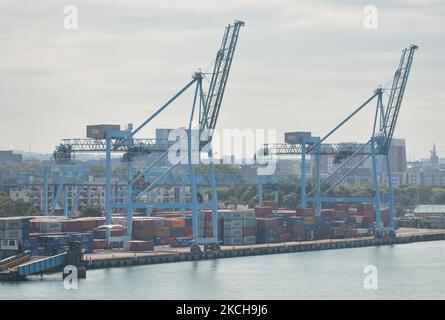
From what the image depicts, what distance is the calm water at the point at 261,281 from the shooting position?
37844 millimetres

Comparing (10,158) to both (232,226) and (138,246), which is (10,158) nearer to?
(232,226)

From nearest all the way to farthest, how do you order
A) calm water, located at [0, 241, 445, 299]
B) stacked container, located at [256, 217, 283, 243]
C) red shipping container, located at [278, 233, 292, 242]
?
calm water, located at [0, 241, 445, 299] → stacked container, located at [256, 217, 283, 243] → red shipping container, located at [278, 233, 292, 242]

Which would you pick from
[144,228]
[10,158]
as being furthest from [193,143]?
[10,158]

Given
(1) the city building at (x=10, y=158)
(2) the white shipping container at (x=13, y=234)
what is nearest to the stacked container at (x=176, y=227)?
(2) the white shipping container at (x=13, y=234)

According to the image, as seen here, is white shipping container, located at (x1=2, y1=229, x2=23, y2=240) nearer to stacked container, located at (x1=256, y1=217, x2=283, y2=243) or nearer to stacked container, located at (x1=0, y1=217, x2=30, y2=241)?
stacked container, located at (x1=0, y1=217, x2=30, y2=241)

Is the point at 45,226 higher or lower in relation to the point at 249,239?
higher

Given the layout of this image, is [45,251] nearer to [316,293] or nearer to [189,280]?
[189,280]

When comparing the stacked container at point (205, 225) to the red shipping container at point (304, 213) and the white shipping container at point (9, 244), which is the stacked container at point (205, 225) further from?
the white shipping container at point (9, 244)

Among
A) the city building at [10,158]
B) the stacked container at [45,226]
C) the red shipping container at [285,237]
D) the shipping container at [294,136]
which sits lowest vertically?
the red shipping container at [285,237]

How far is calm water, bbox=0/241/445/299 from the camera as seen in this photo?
1490 inches

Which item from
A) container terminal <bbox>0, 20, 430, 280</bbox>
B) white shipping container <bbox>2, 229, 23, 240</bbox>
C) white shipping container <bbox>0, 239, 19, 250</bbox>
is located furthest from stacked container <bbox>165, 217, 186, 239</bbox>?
white shipping container <bbox>0, 239, 19, 250</bbox>

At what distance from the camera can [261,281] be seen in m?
42.4

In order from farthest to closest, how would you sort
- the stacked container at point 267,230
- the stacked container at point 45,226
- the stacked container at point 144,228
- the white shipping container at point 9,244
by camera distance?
the stacked container at point 267,230
the stacked container at point 144,228
the stacked container at point 45,226
the white shipping container at point 9,244

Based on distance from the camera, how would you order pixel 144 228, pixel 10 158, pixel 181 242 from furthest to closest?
pixel 10 158
pixel 181 242
pixel 144 228
